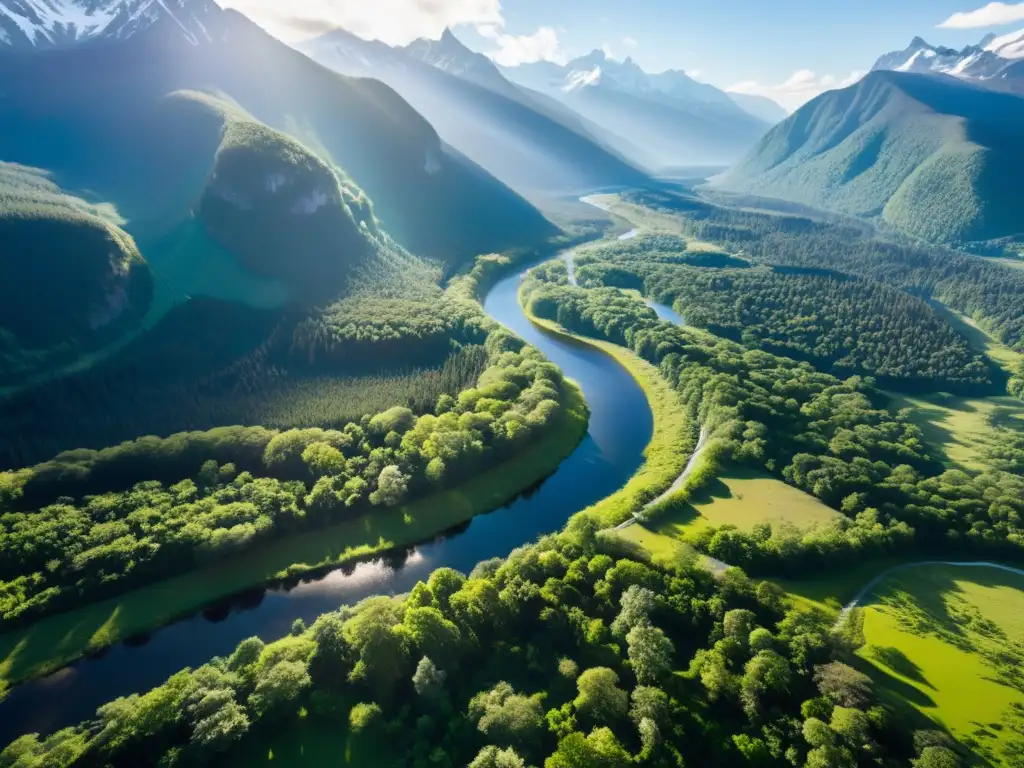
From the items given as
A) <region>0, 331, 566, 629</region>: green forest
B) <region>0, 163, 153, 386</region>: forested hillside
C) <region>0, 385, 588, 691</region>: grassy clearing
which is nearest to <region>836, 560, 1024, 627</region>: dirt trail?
<region>0, 385, 588, 691</region>: grassy clearing

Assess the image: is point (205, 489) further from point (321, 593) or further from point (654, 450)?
point (654, 450)

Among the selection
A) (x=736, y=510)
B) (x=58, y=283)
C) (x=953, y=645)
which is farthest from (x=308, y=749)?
(x=58, y=283)

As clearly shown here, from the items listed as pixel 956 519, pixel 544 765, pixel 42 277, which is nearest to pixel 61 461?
pixel 42 277

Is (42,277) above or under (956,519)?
under

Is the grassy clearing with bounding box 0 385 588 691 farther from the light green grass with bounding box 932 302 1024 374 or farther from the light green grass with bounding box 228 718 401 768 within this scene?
the light green grass with bounding box 932 302 1024 374

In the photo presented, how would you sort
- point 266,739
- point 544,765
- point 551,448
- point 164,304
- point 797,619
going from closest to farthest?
1. point 544,765
2. point 266,739
3. point 797,619
4. point 551,448
5. point 164,304

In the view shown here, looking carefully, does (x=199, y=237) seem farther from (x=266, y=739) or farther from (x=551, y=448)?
(x=266, y=739)

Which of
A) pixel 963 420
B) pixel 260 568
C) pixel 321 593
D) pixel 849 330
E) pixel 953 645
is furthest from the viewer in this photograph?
pixel 849 330

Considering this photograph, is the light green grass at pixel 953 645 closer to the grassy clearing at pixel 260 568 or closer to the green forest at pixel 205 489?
the grassy clearing at pixel 260 568
